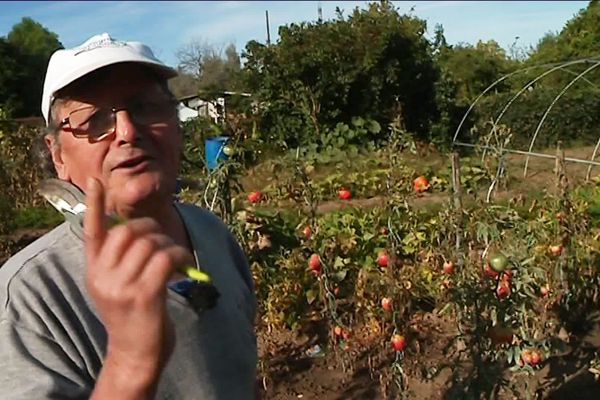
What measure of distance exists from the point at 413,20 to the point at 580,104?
159 inches

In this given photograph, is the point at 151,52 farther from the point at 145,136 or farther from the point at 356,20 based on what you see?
the point at 356,20

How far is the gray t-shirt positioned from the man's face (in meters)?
0.14

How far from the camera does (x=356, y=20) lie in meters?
16.7

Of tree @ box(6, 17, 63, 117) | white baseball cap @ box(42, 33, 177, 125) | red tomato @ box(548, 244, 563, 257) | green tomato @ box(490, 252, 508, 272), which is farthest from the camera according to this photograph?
tree @ box(6, 17, 63, 117)

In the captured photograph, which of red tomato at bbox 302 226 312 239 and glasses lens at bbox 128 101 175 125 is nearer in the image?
glasses lens at bbox 128 101 175 125

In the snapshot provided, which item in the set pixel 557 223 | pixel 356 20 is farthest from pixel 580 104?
pixel 557 223

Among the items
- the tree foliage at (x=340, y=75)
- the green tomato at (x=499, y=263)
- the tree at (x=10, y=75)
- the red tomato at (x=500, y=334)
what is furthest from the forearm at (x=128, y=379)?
the tree at (x=10, y=75)

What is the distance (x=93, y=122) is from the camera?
5.38 feet

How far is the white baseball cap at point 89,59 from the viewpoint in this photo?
5.24 feet

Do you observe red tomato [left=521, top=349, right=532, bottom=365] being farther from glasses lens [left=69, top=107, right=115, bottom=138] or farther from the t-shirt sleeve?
the t-shirt sleeve

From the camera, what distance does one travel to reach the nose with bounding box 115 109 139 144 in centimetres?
163

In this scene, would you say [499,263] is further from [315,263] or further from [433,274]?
[433,274]

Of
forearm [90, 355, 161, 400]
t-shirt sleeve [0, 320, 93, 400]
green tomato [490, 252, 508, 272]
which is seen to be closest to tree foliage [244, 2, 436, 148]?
green tomato [490, 252, 508, 272]

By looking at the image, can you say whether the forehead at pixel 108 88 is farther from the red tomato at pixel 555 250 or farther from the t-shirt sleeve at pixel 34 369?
the red tomato at pixel 555 250
